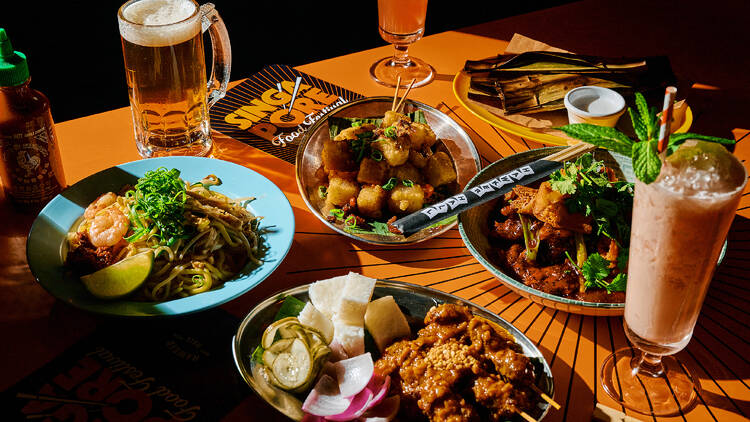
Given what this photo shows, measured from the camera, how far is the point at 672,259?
144 centimetres

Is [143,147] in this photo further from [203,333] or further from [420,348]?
[420,348]

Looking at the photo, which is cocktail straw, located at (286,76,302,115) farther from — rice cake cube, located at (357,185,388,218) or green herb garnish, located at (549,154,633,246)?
green herb garnish, located at (549,154,633,246)

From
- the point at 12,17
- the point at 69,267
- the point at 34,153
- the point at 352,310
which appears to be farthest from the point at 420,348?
the point at 12,17

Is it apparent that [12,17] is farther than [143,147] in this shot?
Yes

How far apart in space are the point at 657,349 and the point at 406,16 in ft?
5.79

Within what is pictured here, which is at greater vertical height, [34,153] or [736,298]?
[34,153]

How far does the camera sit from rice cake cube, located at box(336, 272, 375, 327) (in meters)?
1.70

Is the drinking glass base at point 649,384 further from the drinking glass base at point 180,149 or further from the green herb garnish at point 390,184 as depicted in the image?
the drinking glass base at point 180,149

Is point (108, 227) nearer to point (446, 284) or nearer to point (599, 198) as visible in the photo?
point (446, 284)

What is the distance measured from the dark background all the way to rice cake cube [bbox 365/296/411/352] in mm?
3702

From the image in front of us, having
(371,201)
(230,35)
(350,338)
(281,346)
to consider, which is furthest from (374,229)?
(230,35)

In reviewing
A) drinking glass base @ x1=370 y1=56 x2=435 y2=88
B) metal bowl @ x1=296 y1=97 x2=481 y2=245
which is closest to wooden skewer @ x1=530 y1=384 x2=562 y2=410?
metal bowl @ x1=296 y1=97 x2=481 y2=245

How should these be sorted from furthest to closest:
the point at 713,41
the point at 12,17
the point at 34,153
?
the point at 12,17 < the point at 713,41 < the point at 34,153

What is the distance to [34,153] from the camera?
6.82ft
